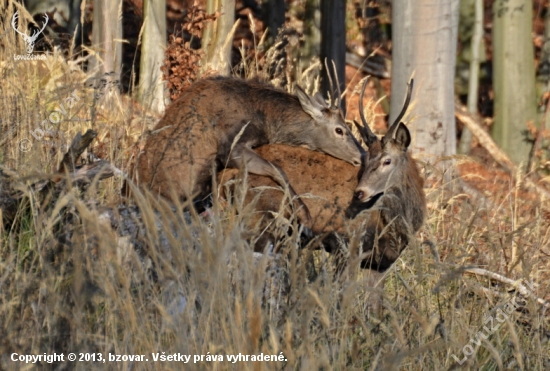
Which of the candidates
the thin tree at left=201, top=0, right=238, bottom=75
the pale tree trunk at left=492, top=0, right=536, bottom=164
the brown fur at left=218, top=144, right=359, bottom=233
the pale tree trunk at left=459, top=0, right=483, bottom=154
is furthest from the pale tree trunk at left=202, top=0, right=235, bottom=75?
the pale tree trunk at left=459, top=0, right=483, bottom=154

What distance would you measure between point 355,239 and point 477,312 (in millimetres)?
2326

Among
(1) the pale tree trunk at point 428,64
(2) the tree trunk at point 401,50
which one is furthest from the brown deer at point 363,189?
(2) the tree trunk at point 401,50

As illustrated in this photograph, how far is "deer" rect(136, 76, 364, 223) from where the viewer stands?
258 inches

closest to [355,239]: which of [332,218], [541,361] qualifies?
[541,361]

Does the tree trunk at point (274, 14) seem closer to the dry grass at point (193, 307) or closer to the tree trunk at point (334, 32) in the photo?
the tree trunk at point (334, 32)

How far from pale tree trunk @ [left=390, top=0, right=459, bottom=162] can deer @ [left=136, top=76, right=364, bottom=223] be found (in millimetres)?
2565

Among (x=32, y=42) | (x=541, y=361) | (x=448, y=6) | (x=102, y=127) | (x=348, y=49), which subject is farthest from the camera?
(x=348, y=49)

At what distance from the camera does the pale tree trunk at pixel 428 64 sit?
9789 millimetres

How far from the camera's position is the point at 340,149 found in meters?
7.25

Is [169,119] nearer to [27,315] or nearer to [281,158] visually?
[281,158]

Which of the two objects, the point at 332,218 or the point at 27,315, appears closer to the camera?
the point at 27,315

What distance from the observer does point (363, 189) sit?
253 inches

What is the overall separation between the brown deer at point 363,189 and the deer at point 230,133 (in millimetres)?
147
